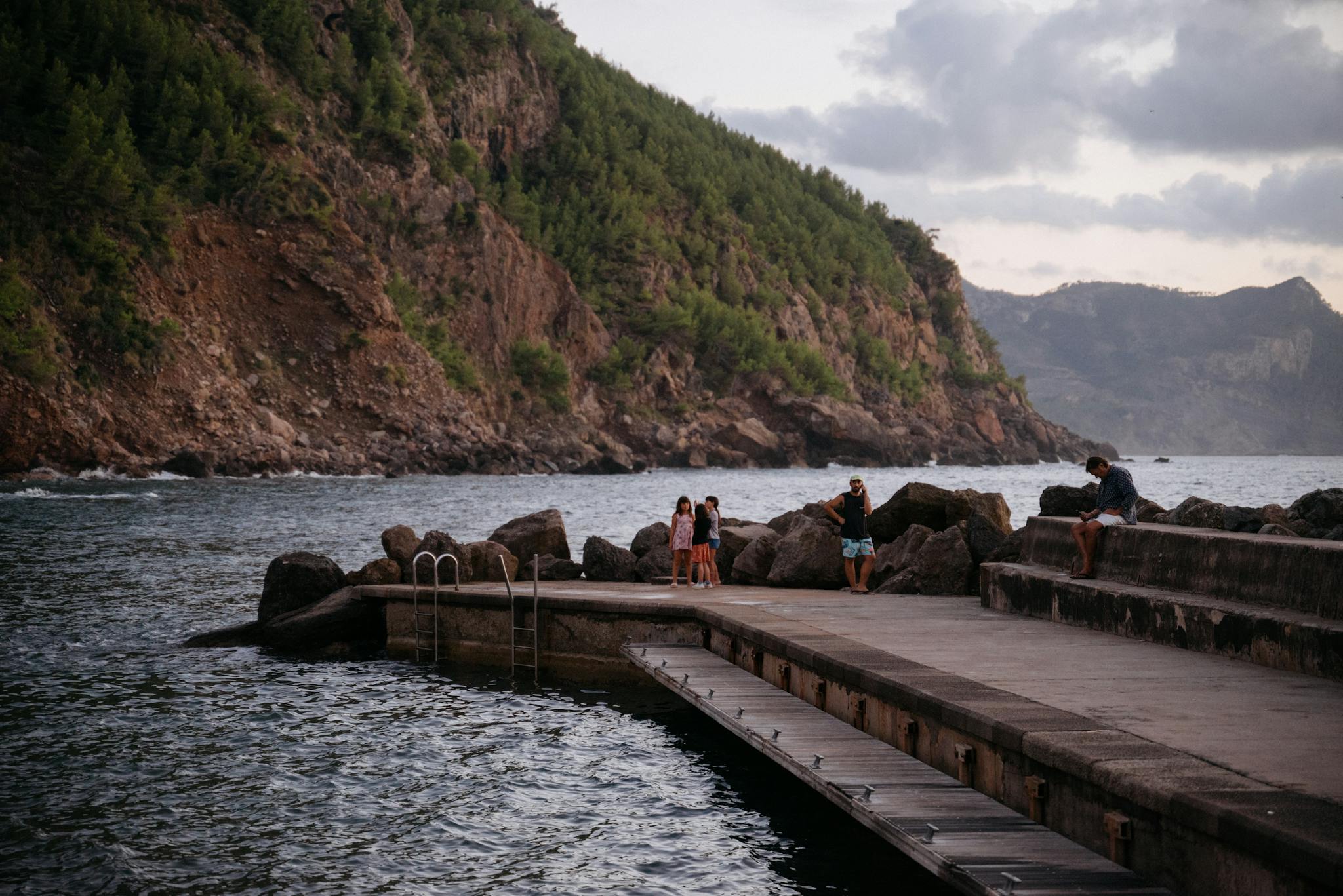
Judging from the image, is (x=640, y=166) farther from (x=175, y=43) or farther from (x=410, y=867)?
(x=410, y=867)

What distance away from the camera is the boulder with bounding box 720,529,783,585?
21.5 metres

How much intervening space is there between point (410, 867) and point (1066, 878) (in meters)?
5.16

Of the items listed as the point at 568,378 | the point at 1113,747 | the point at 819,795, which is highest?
the point at 568,378

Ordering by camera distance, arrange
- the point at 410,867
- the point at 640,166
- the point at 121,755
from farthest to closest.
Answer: the point at 640,166 → the point at 121,755 → the point at 410,867

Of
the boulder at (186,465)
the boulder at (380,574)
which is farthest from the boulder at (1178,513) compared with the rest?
the boulder at (186,465)

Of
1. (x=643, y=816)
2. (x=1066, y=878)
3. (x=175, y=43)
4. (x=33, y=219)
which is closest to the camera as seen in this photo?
(x=1066, y=878)

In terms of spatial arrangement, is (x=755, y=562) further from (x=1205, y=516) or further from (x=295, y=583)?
(x=295, y=583)

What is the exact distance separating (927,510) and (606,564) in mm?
5773

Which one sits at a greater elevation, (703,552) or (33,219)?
(33,219)

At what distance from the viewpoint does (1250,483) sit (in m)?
116

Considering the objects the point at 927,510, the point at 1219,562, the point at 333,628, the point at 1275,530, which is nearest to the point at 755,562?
the point at 927,510

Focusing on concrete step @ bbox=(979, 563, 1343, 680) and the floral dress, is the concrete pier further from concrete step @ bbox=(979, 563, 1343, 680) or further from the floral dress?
the floral dress

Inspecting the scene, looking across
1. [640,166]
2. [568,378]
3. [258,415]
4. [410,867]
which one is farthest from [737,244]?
[410,867]

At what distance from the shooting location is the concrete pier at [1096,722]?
20.8 ft
